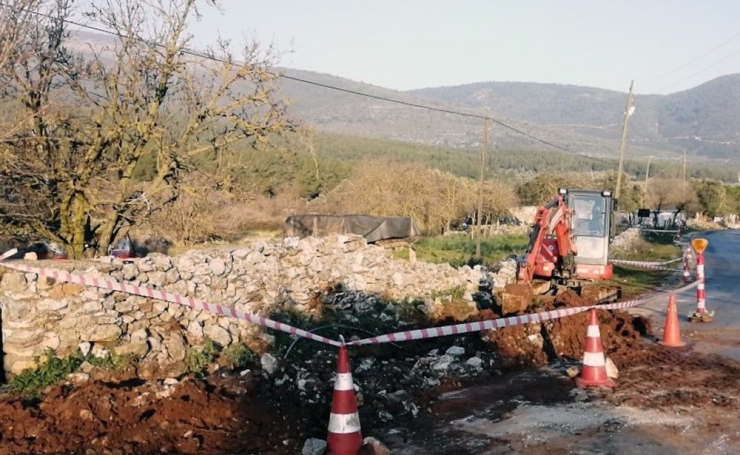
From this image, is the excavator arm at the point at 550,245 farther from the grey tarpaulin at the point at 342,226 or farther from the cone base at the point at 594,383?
the grey tarpaulin at the point at 342,226

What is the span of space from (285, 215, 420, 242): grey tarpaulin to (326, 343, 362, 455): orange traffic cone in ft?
76.7

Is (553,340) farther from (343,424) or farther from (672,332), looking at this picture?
(343,424)

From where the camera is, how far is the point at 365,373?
9.55 m

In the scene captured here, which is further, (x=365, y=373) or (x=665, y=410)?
(x=365, y=373)

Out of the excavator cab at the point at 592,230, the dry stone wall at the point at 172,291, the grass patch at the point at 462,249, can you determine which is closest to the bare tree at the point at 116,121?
the dry stone wall at the point at 172,291

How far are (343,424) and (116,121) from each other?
1180 centimetres

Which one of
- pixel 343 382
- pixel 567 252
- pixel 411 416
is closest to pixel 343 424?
pixel 343 382

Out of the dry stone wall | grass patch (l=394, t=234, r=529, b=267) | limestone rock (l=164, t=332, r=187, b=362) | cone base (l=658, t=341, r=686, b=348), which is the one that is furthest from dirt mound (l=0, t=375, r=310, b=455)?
grass patch (l=394, t=234, r=529, b=267)

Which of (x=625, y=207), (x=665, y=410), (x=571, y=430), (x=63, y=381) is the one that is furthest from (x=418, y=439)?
(x=625, y=207)

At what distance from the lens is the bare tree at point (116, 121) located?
1544 centimetres

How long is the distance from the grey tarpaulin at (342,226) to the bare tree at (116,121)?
41.9ft

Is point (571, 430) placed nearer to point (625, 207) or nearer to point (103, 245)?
point (103, 245)

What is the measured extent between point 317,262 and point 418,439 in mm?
7610

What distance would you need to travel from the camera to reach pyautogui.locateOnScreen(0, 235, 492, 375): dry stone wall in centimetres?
941
